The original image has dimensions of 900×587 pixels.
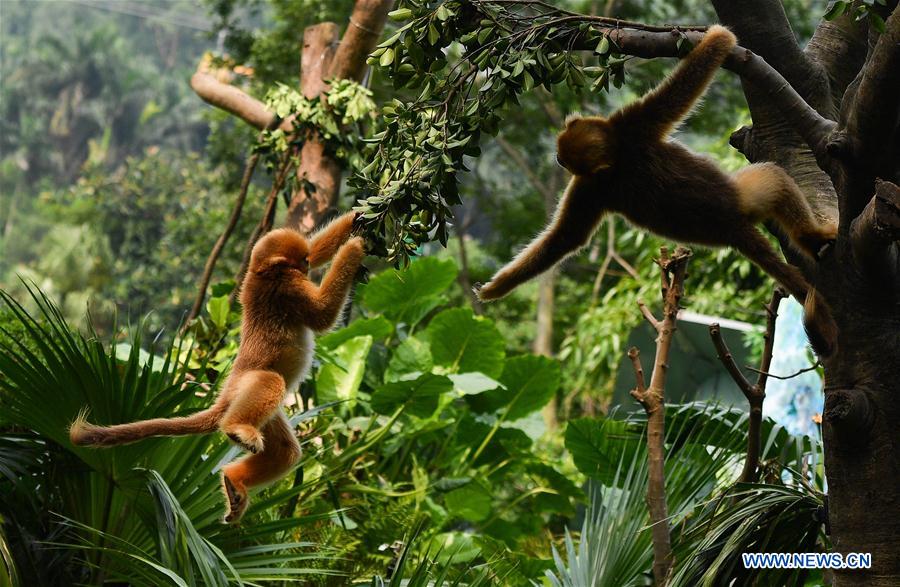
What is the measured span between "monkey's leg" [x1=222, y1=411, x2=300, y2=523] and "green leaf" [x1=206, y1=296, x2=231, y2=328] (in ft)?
7.46

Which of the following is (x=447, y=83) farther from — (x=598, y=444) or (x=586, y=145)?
(x=598, y=444)

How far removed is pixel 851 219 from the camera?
2.33 metres

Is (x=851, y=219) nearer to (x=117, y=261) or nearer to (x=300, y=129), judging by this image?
(x=300, y=129)

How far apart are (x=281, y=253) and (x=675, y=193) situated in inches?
43.5

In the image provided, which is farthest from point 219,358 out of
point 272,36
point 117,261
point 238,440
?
point 117,261

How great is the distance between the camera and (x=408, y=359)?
5.52 meters

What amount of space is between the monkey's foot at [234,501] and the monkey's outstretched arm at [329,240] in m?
0.63

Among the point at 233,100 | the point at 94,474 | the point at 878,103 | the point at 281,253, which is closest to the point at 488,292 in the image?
the point at 281,253

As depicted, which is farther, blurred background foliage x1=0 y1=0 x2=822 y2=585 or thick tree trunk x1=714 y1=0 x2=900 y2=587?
blurred background foliage x1=0 y1=0 x2=822 y2=585

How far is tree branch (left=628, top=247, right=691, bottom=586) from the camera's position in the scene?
9.35ft

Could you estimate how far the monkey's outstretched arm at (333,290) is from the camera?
242 centimetres

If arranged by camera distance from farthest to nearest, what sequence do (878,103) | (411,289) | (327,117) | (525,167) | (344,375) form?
(525,167) → (411,289) → (344,375) → (327,117) → (878,103)

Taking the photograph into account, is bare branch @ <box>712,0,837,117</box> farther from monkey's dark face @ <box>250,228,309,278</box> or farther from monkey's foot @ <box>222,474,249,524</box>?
monkey's foot @ <box>222,474,249,524</box>

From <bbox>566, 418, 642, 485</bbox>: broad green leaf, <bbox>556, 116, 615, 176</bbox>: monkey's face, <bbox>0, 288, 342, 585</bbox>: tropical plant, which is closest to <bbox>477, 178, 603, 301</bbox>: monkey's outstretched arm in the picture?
<bbox>556, 116, 615, 176</bbox>: monkey's face
